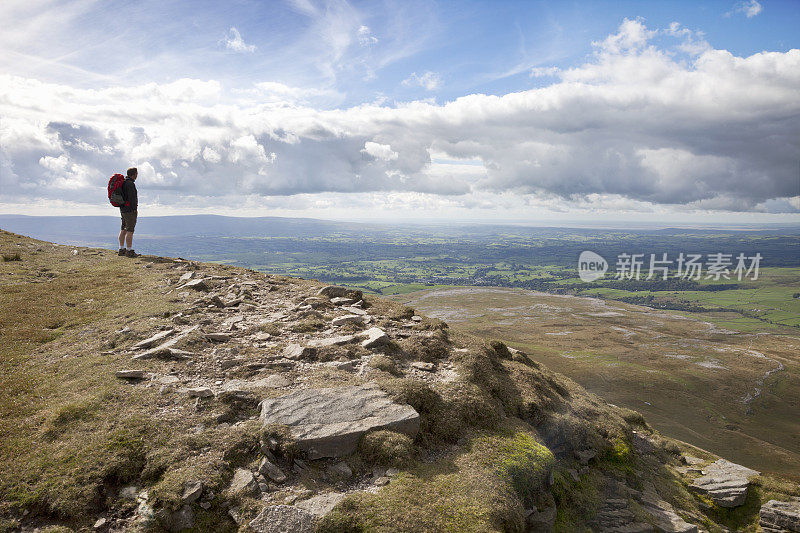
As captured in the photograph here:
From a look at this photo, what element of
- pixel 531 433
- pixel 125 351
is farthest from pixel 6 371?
pixel 531 433

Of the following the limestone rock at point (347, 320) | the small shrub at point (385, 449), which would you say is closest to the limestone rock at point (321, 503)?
the small shrub at point (385, 449)

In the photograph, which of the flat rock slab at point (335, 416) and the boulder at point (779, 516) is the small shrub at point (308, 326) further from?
the boulder at point (779, 516)

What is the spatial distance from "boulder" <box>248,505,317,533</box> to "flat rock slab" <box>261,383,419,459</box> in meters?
1.95

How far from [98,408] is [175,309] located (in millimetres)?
8799

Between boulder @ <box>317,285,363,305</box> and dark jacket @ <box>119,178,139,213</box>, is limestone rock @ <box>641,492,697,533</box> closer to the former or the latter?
boulder @ <box>317,285,363,305</box>

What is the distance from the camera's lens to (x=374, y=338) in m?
16.9

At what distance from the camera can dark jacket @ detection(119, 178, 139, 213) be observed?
88.5ft

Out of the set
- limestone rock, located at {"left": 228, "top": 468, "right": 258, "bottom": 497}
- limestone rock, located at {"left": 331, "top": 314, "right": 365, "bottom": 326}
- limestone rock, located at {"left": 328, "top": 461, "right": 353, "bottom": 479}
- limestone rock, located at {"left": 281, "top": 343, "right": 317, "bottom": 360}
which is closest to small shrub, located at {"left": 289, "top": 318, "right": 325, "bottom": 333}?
limestone rock, located at {"left": 331, "top": 314, "right": 365, "bottom": 326}

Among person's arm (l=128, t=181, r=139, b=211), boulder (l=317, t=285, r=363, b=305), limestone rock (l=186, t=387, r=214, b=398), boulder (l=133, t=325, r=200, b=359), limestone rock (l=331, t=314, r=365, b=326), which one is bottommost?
limestone rock (l=186, t=387, r=214, b=398)

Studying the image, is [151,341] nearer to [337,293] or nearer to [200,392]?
[200,392]

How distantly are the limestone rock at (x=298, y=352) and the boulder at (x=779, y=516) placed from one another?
24.2 meters

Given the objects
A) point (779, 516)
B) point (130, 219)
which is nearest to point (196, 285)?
point (130, 219)

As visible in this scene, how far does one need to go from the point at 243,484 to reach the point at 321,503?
204 centimetres

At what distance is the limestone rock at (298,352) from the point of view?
15.4m
